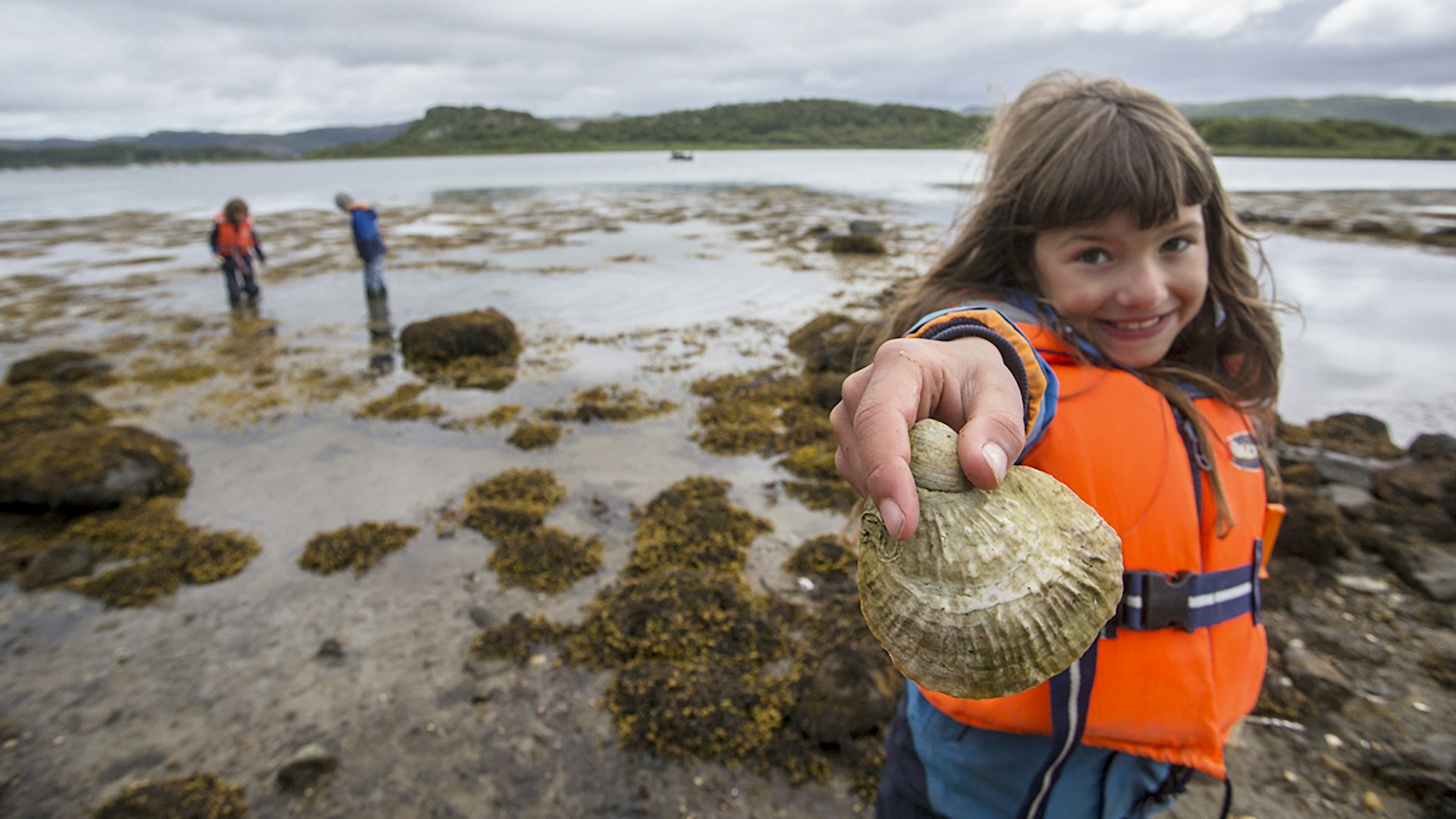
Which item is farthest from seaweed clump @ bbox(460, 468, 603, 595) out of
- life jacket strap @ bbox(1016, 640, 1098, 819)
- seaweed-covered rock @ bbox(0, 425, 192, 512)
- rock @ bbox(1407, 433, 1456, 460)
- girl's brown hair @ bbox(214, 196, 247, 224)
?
girl's brown hair @ bbox(214, 196, 247, 224)

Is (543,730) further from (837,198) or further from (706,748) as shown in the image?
(837,198)

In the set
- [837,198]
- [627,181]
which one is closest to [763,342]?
[837,198]

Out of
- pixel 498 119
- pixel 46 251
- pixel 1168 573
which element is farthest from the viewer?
pixel 498 119

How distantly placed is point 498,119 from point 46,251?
182211mm

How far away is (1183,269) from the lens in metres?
2.47

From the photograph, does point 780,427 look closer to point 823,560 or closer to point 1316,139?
point 823,560

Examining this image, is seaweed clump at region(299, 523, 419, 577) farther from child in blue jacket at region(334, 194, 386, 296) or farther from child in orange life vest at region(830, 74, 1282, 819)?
child in blue jacket at region(334, 194, 386, 296)

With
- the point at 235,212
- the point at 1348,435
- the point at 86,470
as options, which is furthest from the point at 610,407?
the point at 235,212

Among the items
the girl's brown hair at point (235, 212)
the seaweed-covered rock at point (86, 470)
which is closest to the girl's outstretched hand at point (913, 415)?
the seaweed-covered rock at point (86, 470)

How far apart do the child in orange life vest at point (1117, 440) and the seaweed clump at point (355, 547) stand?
5.39 metres

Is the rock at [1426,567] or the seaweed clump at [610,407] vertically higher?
the seaweed clump at [610,407]

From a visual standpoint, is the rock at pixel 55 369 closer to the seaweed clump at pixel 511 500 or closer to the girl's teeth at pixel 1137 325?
the seaweed clump at pixel 511 500

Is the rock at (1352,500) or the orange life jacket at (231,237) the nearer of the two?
the rock at (1352,500)

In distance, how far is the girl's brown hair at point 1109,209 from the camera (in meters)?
2.31
